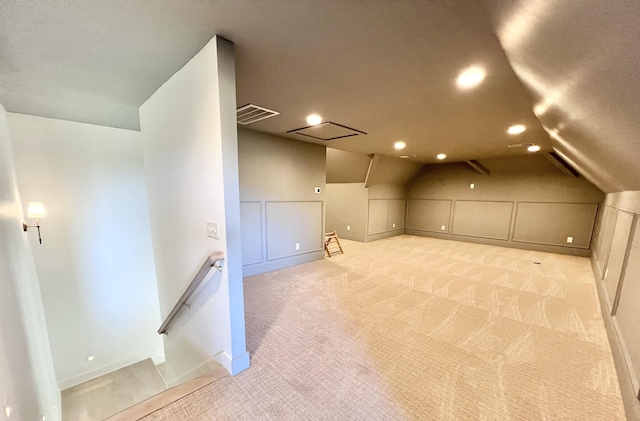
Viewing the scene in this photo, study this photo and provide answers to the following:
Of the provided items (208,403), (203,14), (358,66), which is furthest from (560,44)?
(208,403)

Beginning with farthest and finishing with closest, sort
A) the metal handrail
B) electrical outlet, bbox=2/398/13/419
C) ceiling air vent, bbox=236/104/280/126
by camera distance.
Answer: ceiling air vent, bbox=236/104/280/126 < the metal handrail < electrical outlet, bbox=2/398/13/419

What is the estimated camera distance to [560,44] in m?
1.01

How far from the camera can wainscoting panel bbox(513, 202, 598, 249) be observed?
4.97 meters

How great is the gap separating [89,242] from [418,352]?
457 centimetres

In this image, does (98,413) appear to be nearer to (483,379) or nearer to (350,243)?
(483,379)

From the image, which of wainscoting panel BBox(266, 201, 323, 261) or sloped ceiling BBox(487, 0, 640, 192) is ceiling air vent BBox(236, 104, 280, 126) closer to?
wainscoting panel BBox(266, 201, 323, 261)

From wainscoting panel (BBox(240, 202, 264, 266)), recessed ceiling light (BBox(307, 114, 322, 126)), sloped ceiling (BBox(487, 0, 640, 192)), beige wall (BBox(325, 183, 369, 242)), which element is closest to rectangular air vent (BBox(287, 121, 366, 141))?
recessed ceiling light (BBox(307, 114, 322, 126))

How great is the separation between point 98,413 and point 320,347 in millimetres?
3796

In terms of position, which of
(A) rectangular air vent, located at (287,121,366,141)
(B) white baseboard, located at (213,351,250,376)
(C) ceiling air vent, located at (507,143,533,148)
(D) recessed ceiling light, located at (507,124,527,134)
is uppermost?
(A) rectangular air vent, located at (287,121,366,141)

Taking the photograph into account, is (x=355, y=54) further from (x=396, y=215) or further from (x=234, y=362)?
(x=396, y=215)

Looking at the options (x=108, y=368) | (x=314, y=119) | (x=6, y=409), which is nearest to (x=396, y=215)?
(x=314, y=119)

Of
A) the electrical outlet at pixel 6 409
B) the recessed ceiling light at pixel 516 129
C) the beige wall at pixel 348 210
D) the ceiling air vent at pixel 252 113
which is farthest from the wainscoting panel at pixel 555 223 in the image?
the electrical outlet at pixel 6 409

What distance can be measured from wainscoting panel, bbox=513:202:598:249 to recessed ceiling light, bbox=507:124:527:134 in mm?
3330

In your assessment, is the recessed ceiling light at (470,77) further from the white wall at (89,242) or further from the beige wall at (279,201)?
the white wall at (89,242)
